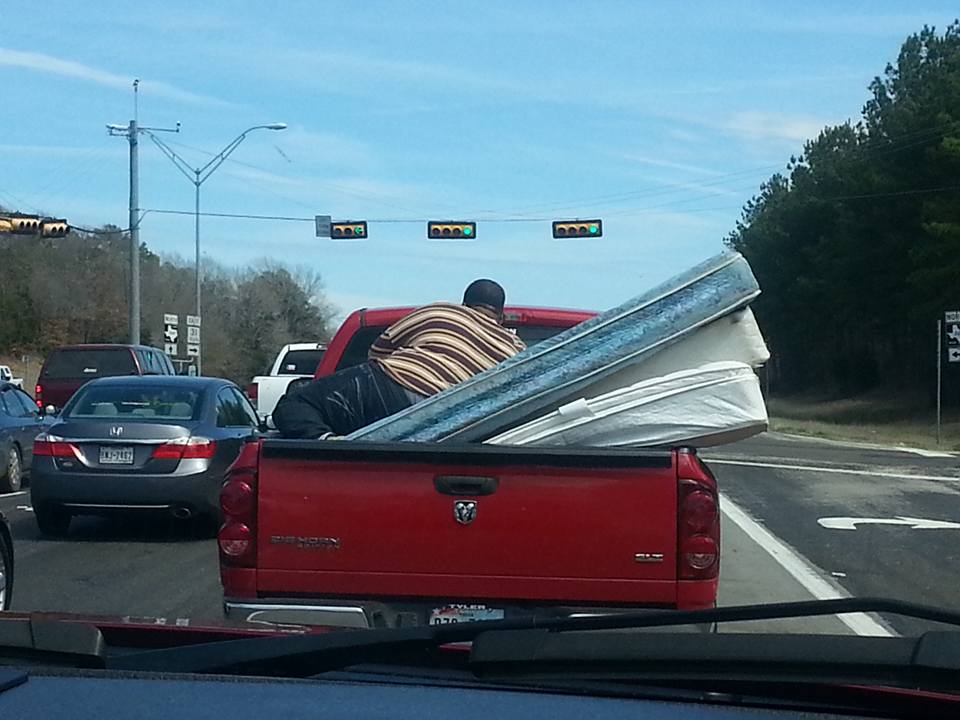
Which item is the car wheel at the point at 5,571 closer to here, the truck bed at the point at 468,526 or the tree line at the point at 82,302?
the truck bed at the point at 468,526

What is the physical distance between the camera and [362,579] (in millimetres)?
5629

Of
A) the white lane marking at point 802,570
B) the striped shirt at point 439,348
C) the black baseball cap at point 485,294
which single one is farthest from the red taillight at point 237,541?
the white lane marking at point 802,570

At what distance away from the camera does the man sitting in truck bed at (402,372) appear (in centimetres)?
661

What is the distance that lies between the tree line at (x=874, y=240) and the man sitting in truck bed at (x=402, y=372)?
43.6 metres

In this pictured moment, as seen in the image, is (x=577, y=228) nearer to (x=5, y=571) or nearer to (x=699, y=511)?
(x=5, y=571)

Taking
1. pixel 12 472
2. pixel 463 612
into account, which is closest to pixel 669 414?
pixel 463 612

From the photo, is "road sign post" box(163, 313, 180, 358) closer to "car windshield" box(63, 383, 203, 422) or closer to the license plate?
"car windshield" box(63, 383, 203, 422)

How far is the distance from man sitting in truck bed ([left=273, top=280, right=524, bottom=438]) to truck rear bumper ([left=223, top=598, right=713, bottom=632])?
112 centimetres

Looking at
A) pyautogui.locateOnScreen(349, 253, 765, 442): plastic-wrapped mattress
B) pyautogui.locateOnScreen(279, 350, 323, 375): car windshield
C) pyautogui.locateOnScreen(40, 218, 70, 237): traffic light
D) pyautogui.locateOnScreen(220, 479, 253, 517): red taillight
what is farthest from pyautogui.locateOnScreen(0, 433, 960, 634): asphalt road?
pyautogui.locateOnScreen(40, 218, 70, 237): traffic light

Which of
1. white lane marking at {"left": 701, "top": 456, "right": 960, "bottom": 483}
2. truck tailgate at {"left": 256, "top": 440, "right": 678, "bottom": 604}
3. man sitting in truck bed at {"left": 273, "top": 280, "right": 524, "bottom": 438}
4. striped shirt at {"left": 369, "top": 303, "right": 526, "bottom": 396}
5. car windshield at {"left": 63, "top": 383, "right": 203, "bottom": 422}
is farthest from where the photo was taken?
white lane marking at {"left": 701, "top": 456, "right": 960, "bottom": 483}

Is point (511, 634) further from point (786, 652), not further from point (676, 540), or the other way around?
point (676, 540)

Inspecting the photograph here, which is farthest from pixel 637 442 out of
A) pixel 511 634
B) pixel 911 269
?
pixel 911 269

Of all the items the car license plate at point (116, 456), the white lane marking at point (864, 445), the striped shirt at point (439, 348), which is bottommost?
the white lane marking at point (864, 445)

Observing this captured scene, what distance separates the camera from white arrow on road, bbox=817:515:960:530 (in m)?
14.6
